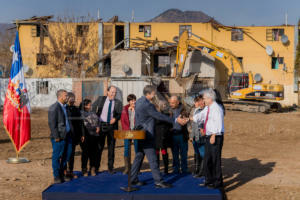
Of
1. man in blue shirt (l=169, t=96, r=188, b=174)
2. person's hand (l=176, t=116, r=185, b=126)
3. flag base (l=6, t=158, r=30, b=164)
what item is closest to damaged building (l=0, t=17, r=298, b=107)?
flag base (l=6, t=158, r=30, b=164)

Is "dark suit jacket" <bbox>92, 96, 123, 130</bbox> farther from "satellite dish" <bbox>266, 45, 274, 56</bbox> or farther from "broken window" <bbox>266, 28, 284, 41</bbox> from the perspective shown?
"broken window" <bbox>266, 28, 284, 41</bbox>

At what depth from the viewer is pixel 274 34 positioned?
36219mm

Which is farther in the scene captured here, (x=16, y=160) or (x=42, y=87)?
(x=42, y=87)

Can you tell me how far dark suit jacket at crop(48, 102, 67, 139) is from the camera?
25.4 feet

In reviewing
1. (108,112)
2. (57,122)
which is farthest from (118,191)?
(108,112)

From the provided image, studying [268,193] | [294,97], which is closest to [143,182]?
[268,193]

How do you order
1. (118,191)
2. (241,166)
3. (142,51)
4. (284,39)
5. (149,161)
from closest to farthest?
1. (118,191)
2. (149,161)
3. (241,166)
4. (142,51)
5. (284,39)

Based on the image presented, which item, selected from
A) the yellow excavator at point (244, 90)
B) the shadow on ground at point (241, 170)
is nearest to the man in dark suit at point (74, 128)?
the shadow on ground at point (241, 170)

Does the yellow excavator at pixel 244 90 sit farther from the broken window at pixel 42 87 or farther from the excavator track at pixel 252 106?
the broken window at pixel 42 87

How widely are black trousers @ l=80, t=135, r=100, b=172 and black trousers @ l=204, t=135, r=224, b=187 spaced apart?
2347mm

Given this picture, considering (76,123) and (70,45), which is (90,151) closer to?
(76,123)

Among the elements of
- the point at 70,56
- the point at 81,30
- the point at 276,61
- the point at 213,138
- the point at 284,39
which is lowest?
the point at 213,138

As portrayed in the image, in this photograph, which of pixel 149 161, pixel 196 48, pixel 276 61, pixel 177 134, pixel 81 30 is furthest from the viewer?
pixel 81 30

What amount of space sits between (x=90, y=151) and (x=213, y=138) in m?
2.71
